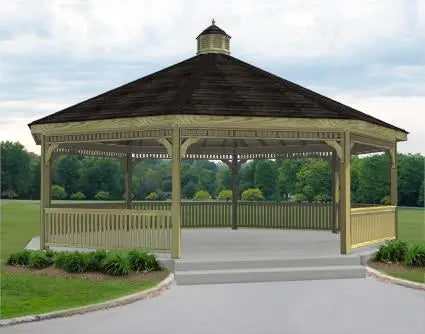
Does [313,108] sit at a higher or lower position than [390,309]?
higher

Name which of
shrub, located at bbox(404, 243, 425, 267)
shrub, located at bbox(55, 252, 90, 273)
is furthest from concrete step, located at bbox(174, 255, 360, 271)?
shrub, located at bbox(55, 252, 90, 273)

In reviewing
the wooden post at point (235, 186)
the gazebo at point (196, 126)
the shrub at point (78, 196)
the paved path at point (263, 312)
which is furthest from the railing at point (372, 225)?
the shrub at point (78, 196)

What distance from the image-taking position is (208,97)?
15047 millimetres

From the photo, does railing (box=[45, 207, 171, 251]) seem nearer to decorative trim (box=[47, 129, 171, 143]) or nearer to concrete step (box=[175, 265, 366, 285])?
concrete step (box=[175, 265, 366, 285])

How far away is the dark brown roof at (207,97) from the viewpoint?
14.6m

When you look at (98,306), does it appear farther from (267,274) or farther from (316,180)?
(316,180)

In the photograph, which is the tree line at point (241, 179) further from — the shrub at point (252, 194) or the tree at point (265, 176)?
the shrub at point (252, 194)

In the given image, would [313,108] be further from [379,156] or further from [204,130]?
[379,156]

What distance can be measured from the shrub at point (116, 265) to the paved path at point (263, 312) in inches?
45.1

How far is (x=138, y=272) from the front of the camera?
42.7ft

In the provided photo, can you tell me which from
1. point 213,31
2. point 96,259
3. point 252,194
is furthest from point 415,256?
point 252,194

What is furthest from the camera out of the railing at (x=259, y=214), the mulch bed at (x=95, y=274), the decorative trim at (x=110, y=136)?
the railing at (x=259, y=214)

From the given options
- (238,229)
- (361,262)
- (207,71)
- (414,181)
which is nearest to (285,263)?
(361,262)

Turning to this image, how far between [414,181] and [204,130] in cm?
5217
